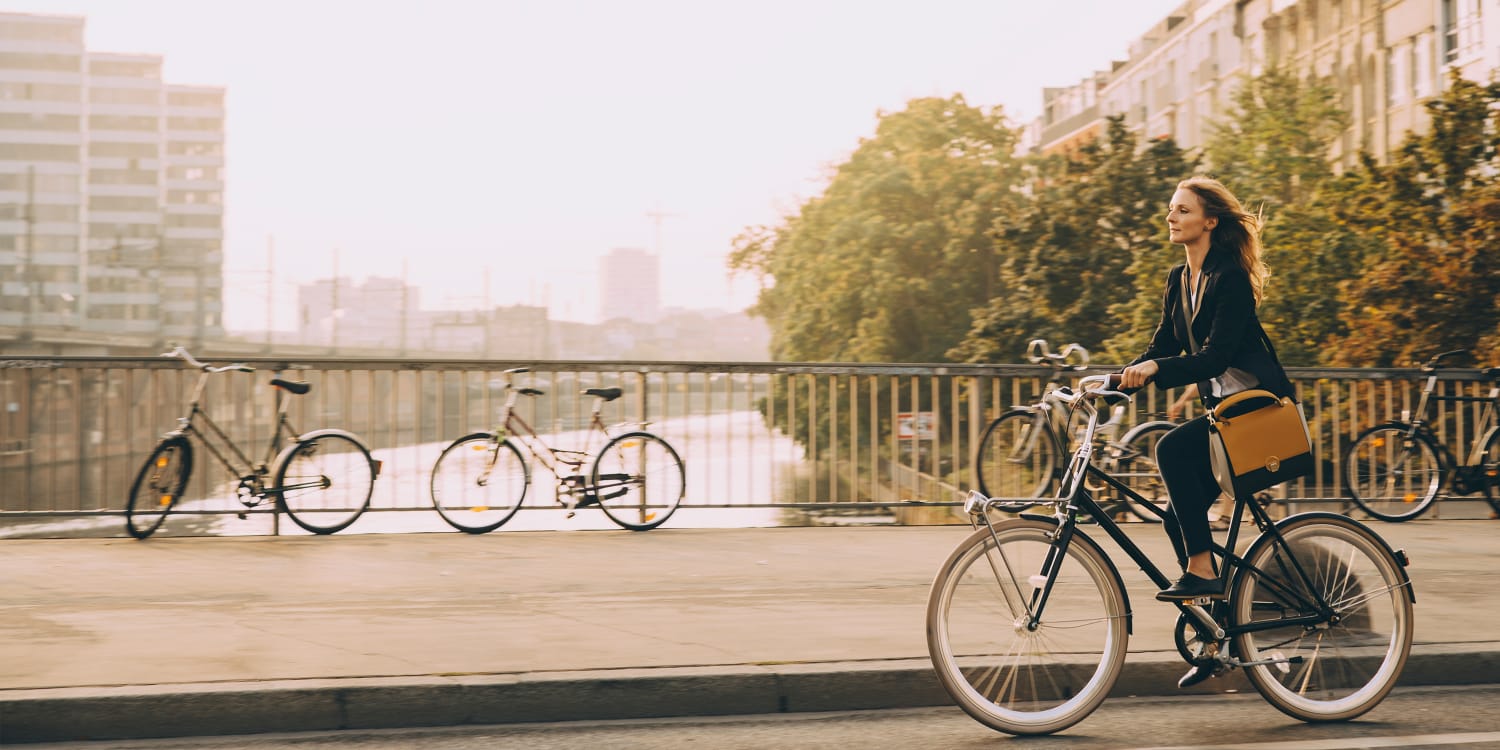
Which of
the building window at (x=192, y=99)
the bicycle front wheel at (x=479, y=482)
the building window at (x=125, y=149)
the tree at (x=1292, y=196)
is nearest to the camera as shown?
the bicycle front wheel at (x=479, y=482)

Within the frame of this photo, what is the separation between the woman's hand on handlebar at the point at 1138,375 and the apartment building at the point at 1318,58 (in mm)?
20089

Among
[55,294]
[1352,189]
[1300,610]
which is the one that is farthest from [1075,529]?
[55,294]

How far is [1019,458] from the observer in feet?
35.4

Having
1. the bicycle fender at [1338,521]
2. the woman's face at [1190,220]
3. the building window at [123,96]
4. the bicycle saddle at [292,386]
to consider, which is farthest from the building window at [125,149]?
the bicycle fender at [1338,521]

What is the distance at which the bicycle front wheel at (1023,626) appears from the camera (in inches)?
187

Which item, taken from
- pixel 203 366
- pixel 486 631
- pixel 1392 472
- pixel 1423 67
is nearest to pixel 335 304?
pixel 1423 67

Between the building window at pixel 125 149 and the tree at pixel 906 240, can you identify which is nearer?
the tree at pixel 906 240

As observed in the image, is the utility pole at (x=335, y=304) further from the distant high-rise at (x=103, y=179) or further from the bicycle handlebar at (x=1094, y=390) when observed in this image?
the bicycle handlebar at (x=1094, y=390)

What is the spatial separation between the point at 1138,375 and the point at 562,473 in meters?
6.17

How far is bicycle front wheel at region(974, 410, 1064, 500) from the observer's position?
10.7 m

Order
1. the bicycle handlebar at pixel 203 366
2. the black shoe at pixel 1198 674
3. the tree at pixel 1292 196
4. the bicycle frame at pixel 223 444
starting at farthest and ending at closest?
1. the tree at pixel 1292 196
2. the bicycle handlebar at pixel 203 366
3. the bicycle frame at pixel 223 444
4. the black shoe at pixel 1198 674

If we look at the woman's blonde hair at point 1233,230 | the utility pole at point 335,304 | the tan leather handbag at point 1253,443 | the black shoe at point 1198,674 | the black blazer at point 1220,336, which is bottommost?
the black shoe at point 1198,674

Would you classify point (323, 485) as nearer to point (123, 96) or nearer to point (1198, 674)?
point (1198, 674)

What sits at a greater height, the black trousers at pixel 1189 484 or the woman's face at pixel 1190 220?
the woman's face at pixel 1190 220
